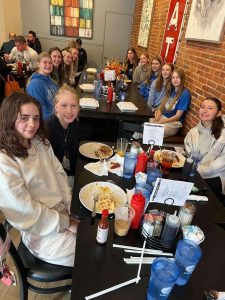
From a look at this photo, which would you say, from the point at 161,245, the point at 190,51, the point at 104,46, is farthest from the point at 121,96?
the point at 104,46

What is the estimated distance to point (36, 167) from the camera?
1.29m

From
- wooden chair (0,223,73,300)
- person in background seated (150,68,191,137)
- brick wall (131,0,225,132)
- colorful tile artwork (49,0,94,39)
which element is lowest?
wooden chair (0,223,73,300)

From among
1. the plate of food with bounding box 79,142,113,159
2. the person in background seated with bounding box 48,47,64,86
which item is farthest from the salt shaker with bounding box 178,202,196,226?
the person in background seated with bounding box 48,47,64,86

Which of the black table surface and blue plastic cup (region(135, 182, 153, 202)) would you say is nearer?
blue plastic cup (region(135, 182, 153, 202))

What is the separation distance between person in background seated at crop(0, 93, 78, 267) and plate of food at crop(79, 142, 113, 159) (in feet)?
1.46

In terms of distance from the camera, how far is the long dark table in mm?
860

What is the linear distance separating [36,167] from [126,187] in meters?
0.54

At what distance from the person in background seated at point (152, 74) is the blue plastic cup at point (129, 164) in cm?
295

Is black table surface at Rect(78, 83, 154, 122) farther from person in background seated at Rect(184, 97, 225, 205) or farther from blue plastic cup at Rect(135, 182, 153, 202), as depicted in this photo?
blue plastic cup at Rect(135, 182, 153, 202)

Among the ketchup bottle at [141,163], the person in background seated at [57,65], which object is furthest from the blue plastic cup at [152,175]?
the person in background seated at [57,65]

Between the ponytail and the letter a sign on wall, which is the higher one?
the letter a sign on wall

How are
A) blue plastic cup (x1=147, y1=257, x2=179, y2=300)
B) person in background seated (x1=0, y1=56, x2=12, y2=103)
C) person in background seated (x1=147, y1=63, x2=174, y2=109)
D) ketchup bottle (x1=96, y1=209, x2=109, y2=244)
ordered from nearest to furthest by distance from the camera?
blue plastic cup (x1=147, y1=257, x2=179, y2=300) < ketchup bottle (x1=96, y1=209, x2=109, y2=244) < person in background seated (x1=147, y1=63, x2=174, y2=109) < person in background seated (x1=0, y1=56, x2=12, y2=103)

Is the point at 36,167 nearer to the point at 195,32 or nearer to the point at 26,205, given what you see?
the point at 26,205

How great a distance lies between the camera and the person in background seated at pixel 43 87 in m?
2.62
